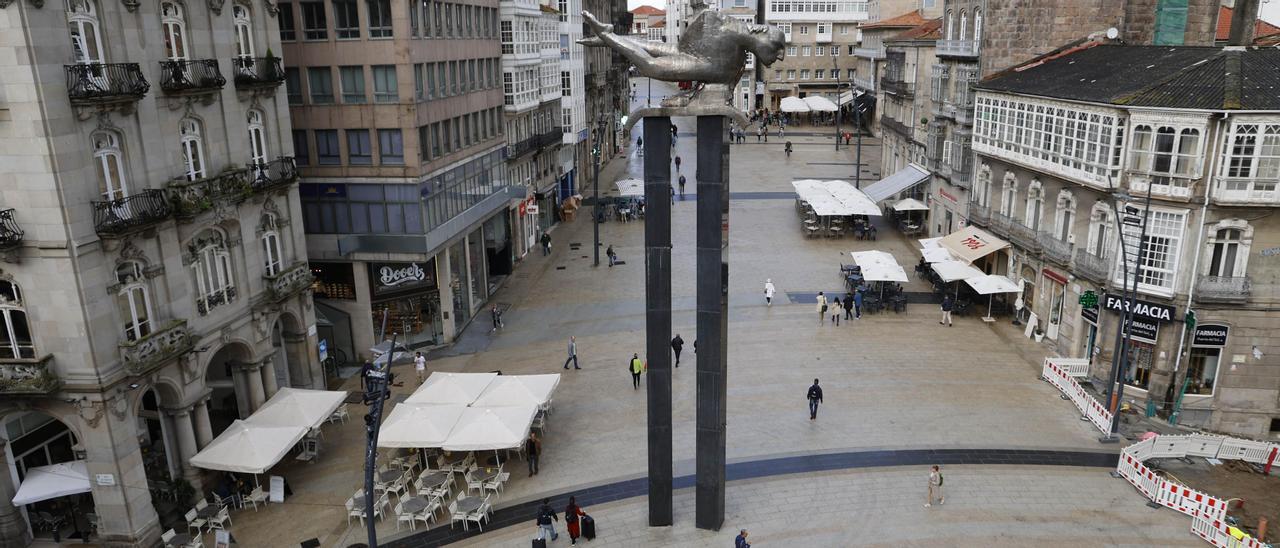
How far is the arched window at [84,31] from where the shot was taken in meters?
19.5

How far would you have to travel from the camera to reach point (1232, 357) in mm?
27938

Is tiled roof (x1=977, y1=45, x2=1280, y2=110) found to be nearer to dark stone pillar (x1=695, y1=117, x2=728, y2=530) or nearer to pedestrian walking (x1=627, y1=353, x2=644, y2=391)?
dark stone pillar (x1=695, y1=117, x2=728, y2=530)

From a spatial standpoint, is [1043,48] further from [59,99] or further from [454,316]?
[59,99]

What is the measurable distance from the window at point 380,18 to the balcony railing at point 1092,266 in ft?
89.7

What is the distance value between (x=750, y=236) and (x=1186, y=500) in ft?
110

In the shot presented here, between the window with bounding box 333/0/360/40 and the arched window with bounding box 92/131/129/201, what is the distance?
38.4 ft

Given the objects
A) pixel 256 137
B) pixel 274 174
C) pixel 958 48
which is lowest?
pixel 274 174

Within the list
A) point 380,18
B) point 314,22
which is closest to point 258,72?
point 314,22

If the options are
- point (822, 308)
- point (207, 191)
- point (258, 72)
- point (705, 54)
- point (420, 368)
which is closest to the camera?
point (705, 54)

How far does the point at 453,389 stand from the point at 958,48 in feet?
112

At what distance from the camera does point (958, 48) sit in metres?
46.1

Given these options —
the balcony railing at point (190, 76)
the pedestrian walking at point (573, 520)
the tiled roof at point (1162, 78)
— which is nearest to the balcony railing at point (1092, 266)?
the tiled roof at point (1162, 78)

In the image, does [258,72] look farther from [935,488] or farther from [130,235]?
[935,488]

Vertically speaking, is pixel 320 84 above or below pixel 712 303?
above
